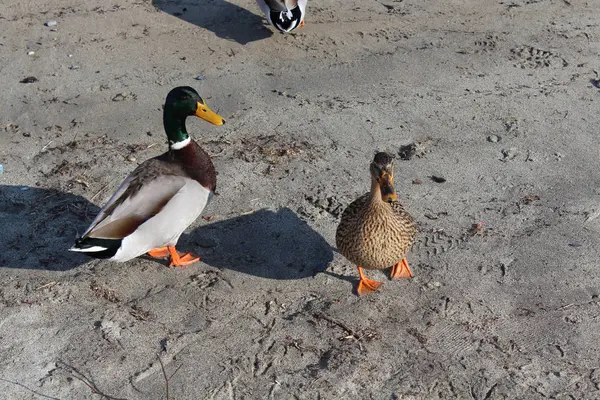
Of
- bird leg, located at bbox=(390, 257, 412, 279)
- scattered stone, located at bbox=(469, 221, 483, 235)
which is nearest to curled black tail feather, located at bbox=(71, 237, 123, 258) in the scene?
bird leg, located at bbox=(390, 257, 412, 279)

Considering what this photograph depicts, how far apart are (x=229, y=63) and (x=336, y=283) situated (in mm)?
3224

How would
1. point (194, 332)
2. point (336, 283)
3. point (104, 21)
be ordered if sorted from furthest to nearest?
point (104, 21)
point (336, 283)
point (194, 332)

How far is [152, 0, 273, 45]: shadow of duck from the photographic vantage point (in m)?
7.65

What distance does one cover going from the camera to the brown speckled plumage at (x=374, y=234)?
14.0 feet

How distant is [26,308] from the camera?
177 inches

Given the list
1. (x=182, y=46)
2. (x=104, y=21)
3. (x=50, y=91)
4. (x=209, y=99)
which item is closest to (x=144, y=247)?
(x=209, y=99)

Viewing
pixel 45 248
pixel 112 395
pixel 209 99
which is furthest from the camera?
pixel 209 99

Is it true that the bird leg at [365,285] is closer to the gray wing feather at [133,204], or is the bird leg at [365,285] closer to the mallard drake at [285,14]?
the gray wing feather at [133,204]

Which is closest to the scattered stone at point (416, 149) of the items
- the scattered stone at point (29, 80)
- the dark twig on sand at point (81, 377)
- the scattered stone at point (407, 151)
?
the scattered stone at point (407, 151)

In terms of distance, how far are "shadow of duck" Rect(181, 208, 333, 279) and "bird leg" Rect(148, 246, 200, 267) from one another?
9 centimetres

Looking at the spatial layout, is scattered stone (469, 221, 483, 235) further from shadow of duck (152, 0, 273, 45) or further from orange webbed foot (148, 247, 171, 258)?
shadow of duck (152, 0, 273, 45)

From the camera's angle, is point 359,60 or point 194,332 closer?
point 194,332

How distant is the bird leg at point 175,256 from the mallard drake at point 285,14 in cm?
312

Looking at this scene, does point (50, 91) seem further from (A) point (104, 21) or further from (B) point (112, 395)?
(B) point (112, 395)
